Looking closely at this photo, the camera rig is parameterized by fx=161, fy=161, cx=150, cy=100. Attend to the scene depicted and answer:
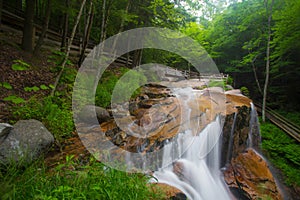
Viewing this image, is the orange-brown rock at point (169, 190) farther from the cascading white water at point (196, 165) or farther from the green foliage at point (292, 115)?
the green foliage at point (292, 115)

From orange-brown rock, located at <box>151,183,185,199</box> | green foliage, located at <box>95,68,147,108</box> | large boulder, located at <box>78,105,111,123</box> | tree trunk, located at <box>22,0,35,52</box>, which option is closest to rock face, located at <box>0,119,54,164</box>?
large boulder, located at <box>78,105,111,123</box>

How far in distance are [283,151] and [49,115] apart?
29.1 feet

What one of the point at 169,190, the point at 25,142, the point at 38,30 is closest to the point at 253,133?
the point at 169,190

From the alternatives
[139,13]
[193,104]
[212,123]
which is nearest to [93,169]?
[212,123]

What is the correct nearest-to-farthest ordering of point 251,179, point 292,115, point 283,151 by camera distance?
point 251,179, point 283,151, point 292,115

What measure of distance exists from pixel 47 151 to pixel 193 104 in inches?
213

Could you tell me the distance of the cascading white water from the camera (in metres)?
3.88

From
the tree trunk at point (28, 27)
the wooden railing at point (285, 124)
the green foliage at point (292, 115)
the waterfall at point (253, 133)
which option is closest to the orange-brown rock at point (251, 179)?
the waterfall at point (253, 133)

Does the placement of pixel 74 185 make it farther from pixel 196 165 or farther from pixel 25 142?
pixel 196 165

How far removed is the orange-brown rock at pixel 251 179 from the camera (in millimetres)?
Result: 4632

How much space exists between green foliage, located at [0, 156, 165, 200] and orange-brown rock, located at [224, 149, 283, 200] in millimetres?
3502

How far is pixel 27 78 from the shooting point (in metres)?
5.37

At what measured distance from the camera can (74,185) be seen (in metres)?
2.03

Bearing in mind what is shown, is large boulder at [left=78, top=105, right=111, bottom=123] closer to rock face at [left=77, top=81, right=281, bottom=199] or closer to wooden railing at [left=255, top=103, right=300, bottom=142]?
rock face at [left=77, top=81, right=281, bottom=199]
